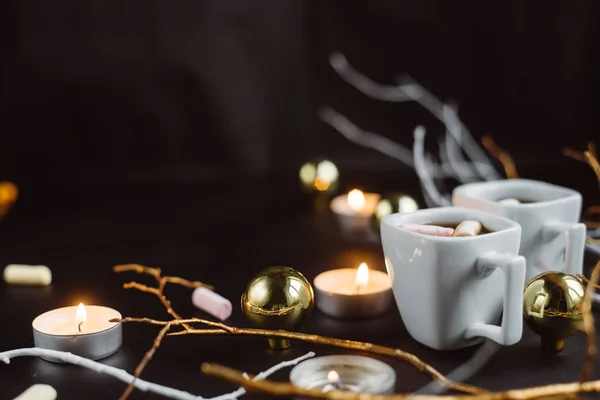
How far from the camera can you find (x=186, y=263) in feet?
3.79

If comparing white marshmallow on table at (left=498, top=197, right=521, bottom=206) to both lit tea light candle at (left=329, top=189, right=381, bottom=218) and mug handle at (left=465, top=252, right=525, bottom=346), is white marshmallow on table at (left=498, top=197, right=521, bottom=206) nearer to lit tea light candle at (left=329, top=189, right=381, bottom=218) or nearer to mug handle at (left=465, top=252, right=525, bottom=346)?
mug handle at (left=465, top=252, right=525, bottom=346)

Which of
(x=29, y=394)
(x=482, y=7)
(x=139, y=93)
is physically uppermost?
(x=482, y=7)

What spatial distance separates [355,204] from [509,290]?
1.83 feet

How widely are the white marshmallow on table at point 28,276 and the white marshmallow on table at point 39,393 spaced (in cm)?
34

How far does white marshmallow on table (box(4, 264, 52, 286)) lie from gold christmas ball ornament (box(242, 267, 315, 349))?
0.35m

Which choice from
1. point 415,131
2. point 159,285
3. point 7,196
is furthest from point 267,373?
point 415,131

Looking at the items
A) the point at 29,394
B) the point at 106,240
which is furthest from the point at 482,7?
the point at 29,394

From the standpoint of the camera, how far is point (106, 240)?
1.28 m

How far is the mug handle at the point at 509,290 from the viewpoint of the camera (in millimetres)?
775

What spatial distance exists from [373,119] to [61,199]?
68cm

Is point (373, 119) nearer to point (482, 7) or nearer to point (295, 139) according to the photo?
point (295, 139)

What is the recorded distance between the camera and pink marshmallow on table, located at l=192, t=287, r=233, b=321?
0.94m

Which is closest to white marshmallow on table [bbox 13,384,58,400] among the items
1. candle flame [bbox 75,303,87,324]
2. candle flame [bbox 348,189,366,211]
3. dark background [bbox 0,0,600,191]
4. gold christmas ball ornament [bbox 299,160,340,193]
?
candle flame [bbox 75,303,87,324]

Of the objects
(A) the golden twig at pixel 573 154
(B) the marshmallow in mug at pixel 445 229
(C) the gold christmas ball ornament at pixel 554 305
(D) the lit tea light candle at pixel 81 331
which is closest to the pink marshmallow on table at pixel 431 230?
(B) the marshmallow in mug at pixel 445 229
